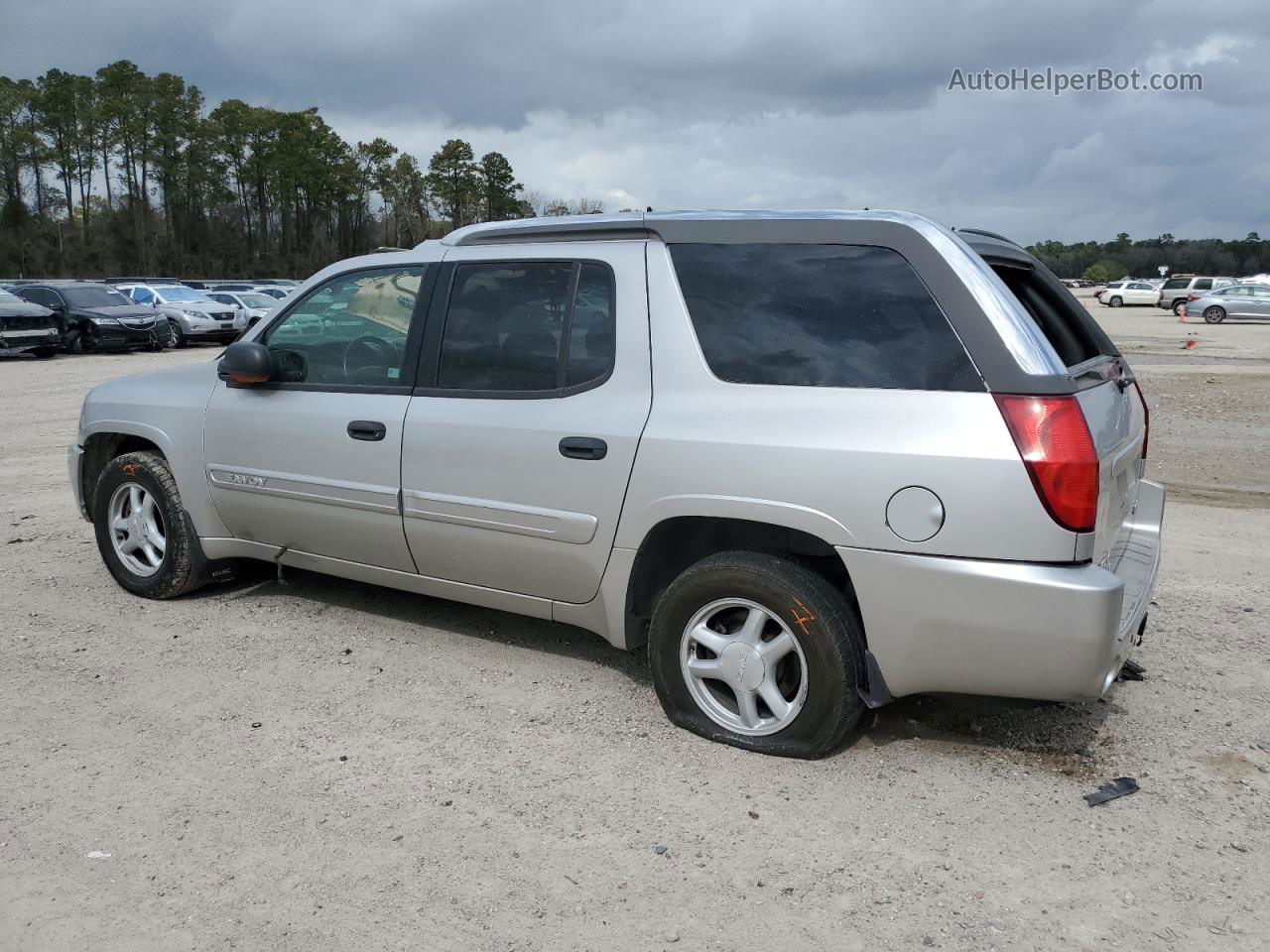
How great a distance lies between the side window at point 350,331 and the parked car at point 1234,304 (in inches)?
1635

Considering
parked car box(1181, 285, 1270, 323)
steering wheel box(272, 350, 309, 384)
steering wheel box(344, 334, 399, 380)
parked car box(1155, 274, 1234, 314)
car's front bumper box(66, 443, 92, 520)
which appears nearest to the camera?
steering wheel box(344, 334, 399, 380)

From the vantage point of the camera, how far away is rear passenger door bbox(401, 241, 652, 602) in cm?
392

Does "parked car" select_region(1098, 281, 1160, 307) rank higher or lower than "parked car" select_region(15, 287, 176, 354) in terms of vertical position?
higher

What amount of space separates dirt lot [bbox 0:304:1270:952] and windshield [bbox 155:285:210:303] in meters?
25.5

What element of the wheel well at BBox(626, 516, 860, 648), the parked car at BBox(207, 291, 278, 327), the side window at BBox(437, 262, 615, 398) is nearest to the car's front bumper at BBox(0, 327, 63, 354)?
the parked car at BBox(207, 291, 278, 327)

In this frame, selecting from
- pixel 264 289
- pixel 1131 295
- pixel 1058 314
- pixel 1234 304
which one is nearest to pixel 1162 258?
pixel 1131 295

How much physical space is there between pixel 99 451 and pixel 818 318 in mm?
4219

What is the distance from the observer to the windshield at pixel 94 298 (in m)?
24.3

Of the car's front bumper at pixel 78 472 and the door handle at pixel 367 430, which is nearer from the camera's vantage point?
the door handle at pixel 367 430

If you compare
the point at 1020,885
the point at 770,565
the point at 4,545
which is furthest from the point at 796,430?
the point at 4,545

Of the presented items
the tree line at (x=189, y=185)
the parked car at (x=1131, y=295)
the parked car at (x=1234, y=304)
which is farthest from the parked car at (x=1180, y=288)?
the tree line at (x=189, y=185)

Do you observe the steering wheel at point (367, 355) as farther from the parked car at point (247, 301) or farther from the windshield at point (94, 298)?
the parked car at point (247, 301)

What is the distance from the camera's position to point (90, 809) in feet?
11.2

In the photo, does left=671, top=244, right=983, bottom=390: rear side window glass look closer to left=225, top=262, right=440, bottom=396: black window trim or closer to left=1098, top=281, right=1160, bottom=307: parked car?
left=225, top=262, right=440, bottom=396: black window trim
